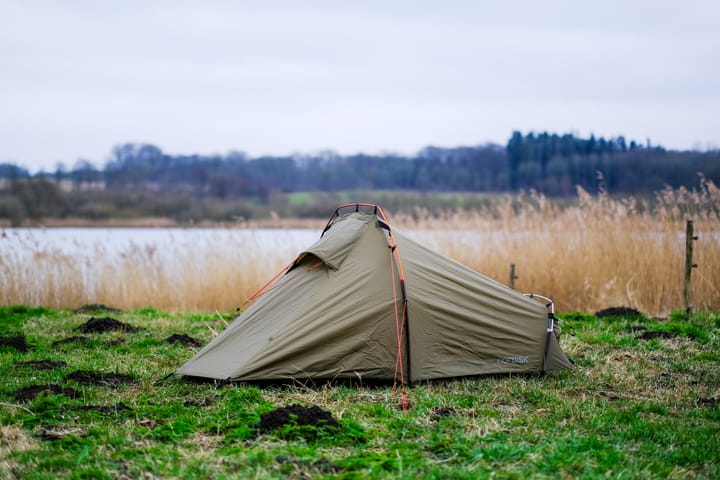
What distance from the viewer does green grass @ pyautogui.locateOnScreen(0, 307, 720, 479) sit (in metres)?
3.32

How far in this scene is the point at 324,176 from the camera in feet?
116

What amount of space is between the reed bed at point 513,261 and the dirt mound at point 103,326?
2.54m

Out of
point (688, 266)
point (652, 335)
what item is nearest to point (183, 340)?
point (652, 335)

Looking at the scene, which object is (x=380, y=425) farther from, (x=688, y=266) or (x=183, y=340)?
(x=688, y=266)

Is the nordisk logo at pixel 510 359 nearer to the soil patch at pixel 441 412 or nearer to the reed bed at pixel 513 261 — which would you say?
the soil patch at pixel 441 412

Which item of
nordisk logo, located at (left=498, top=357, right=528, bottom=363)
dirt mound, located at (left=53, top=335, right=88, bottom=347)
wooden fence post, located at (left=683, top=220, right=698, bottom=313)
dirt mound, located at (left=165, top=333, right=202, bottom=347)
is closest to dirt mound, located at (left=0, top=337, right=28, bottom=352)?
dirt mound, located at (left=53, top=335, right=88, bottom=347)

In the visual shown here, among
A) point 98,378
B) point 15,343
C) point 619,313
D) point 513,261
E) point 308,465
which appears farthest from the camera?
point 513,261

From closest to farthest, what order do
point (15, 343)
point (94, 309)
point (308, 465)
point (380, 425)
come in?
point (308, 465)
point (380, 425)
point (15, 343)
point (94, 309)

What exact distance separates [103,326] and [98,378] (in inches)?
92.2

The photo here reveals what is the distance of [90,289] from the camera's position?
10172mm

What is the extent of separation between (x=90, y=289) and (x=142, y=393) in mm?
5947

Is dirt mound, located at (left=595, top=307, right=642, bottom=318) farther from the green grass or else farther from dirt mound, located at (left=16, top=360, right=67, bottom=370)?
dirt mound, located at (left=16, top=360, right=67, bottom=370)

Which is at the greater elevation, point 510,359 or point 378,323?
point 378,323

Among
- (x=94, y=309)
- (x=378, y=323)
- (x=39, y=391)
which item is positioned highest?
(x=378, y=323)
